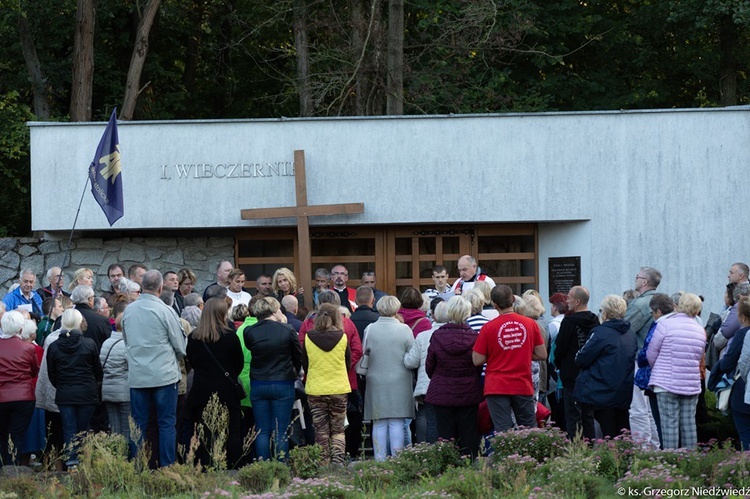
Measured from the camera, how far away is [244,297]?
13.9 m

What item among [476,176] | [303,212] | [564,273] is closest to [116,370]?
[303,212]

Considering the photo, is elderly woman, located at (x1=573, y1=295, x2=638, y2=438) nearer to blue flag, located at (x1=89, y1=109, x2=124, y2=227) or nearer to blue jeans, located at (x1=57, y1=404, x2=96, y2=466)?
blue jeans, located at (x1=57, y1=404, x2=96, y2=466)

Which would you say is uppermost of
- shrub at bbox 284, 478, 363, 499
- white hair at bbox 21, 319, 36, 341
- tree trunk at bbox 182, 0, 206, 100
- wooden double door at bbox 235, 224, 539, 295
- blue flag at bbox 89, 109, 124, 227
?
tree trunk at bbox 182, 0, 206, 100

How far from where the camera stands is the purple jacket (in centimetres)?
1022

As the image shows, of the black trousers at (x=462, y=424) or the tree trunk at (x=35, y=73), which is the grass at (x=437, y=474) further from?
the tree trunk at (x=35, y=73)

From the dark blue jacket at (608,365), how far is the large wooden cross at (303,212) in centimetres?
627

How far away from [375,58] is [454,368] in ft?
43.6

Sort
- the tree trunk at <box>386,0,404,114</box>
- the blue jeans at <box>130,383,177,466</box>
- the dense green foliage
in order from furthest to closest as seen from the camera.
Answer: the dense green foliage → the tree trunk at <box>386,0,404,114</box> → the blue jeans at <box>130,383,177,466</box>

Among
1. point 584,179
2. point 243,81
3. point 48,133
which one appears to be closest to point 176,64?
point 243,81

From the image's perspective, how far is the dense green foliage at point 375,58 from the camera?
22.8 meters

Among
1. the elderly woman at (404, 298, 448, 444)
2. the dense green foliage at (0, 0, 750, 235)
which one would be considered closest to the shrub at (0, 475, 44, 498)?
the elderly woman at (404, 298, 448, 444)

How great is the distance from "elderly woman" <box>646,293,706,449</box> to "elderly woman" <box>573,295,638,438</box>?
0.82 feet

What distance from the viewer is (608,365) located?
10.5m

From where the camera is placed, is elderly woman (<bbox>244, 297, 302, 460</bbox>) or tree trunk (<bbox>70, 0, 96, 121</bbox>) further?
tree trunk (<bbox>70, 0, 96, 121</bbox>)
